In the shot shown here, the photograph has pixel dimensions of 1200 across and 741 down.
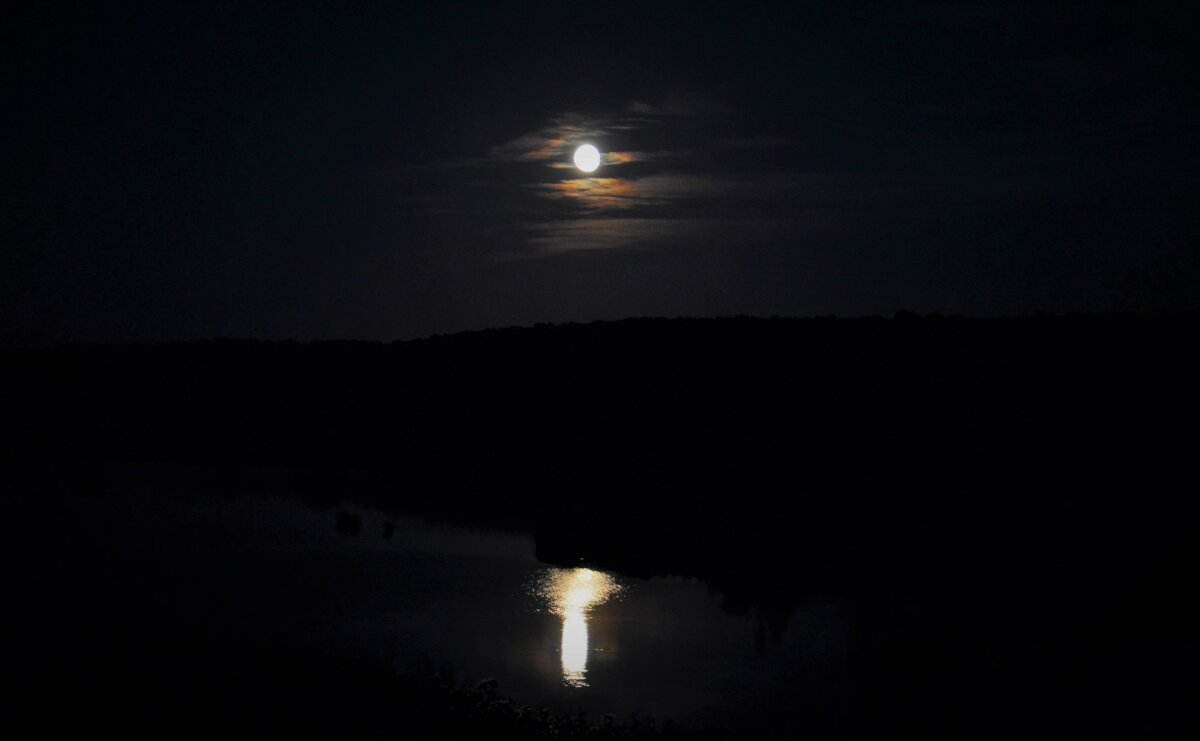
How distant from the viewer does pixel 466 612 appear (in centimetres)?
1365

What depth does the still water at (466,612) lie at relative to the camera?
1120 centimetres

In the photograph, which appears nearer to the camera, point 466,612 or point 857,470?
point 466,612

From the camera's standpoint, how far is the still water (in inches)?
441

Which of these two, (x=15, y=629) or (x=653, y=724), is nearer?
(x=653, y=724)

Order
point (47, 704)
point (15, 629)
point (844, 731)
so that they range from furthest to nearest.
A: point (15, 629) < point (844, 731) < point (47, 704)

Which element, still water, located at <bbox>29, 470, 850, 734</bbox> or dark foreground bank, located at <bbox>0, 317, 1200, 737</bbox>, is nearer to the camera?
still water, located at <bbox>29, 470, 850, 734</bbox>

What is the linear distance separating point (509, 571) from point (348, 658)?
4.43 m

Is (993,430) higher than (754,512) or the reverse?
higher

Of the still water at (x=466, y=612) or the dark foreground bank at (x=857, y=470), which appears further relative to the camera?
the dark foreground bank at (x=857, y=470)

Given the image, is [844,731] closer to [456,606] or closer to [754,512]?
[456,606]

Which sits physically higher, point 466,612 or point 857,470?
point 857,470

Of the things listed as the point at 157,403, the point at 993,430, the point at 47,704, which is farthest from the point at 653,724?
the point at 157,403

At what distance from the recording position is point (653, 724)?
10148mm

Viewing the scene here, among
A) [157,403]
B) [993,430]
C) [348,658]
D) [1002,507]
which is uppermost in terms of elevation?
[157,403]
